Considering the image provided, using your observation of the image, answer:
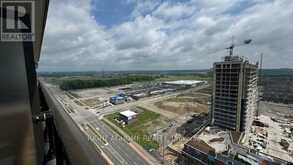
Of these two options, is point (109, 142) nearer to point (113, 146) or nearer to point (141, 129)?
point (113, 146)

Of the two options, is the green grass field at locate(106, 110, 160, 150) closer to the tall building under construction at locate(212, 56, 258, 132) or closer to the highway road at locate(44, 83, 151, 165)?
the highway road at locate(44, 83, 151, 165)

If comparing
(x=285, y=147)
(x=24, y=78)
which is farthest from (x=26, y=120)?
(x=285, y=147)

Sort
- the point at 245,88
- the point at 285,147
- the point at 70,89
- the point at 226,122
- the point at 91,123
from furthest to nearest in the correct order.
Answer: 1. the point at 70,89
2. the point at 91,123
3. the point at 226,122
4. the point at 245,88
5. the point at 285,147

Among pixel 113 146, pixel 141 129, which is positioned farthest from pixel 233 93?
pixel 113 146

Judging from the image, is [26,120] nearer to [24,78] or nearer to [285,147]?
[24,78]

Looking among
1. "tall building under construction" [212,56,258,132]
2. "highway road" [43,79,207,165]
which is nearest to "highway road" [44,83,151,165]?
"highway road" [43,79,207,165]
